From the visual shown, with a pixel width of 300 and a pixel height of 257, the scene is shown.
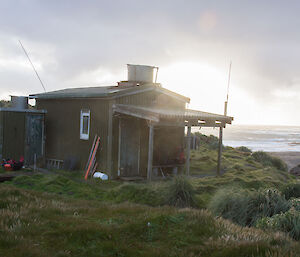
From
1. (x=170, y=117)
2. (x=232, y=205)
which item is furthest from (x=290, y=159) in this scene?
(x=232, y=205)

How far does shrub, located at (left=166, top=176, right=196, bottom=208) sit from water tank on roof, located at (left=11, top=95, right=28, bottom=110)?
12.2m

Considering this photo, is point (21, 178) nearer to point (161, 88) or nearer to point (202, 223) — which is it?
point (161, 88)

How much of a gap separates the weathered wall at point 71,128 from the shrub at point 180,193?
595 centimetres

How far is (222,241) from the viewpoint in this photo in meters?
4.88

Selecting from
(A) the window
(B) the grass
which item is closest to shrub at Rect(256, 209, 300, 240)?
(B) the grass

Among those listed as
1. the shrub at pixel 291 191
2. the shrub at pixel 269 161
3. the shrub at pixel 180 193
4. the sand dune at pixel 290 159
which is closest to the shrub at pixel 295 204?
the shrub at pixel 291 191

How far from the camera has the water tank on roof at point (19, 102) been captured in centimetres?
1855

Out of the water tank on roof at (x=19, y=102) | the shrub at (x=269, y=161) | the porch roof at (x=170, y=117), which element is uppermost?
the water tank on roof at (x=19, y=102)

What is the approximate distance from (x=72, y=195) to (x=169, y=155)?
269 inches

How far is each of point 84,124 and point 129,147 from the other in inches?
110

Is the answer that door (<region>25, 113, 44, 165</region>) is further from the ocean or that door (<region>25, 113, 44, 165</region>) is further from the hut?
the ocean

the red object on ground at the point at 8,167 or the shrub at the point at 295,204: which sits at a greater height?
the shrub at the point at 295,204

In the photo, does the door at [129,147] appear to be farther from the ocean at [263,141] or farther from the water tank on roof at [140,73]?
the ocean at [263,141]

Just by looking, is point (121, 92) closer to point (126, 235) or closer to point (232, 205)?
point (232, 205)
